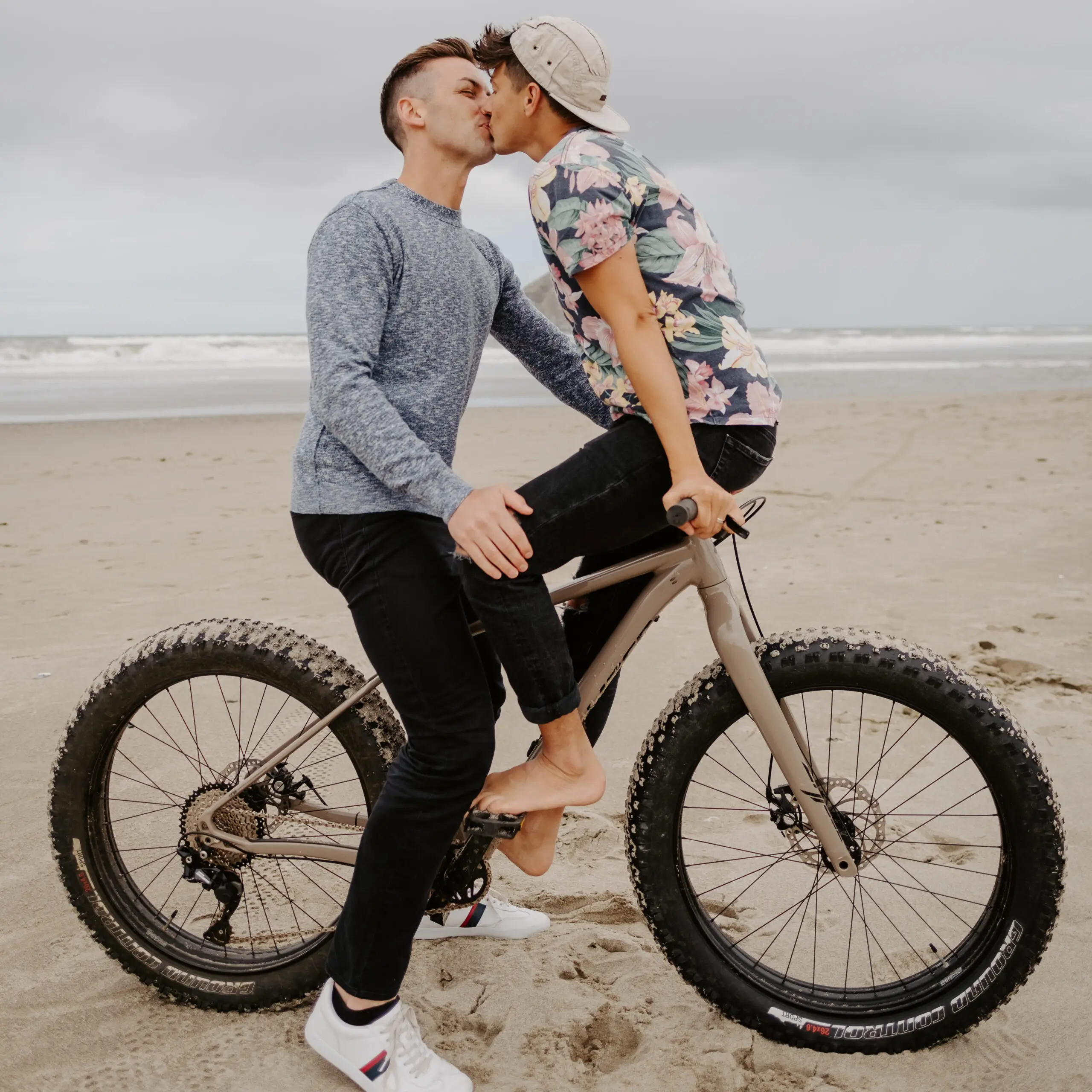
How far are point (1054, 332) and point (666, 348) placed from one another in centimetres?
6219

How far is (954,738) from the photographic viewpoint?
2.32 m

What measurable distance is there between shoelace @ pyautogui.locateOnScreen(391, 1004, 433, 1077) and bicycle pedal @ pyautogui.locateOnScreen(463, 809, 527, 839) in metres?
0.42

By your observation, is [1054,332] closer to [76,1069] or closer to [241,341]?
[241,341]

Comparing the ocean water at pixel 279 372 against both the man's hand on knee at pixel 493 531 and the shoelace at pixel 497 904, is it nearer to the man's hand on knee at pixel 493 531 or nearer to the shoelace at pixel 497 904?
the shoelace at pixel 497 904

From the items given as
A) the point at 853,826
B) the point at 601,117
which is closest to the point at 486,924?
the point at 853,826

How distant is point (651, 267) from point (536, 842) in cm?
128

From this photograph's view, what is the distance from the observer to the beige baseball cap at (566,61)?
2027mm

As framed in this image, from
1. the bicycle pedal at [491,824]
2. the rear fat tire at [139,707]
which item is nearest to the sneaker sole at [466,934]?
the rear fat tire at [139,707]

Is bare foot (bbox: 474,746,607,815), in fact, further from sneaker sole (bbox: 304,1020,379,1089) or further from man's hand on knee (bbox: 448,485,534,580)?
sneaker sole (bbox: 304,1020,379,1089)

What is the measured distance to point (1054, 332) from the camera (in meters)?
56.9

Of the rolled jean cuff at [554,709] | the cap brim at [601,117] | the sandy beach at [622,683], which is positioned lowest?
the sandy beach at [622,683]

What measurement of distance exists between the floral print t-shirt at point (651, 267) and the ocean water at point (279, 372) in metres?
14.3

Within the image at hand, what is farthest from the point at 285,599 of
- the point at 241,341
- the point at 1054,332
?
the point at 1054,332

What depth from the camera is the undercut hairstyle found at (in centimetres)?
208
